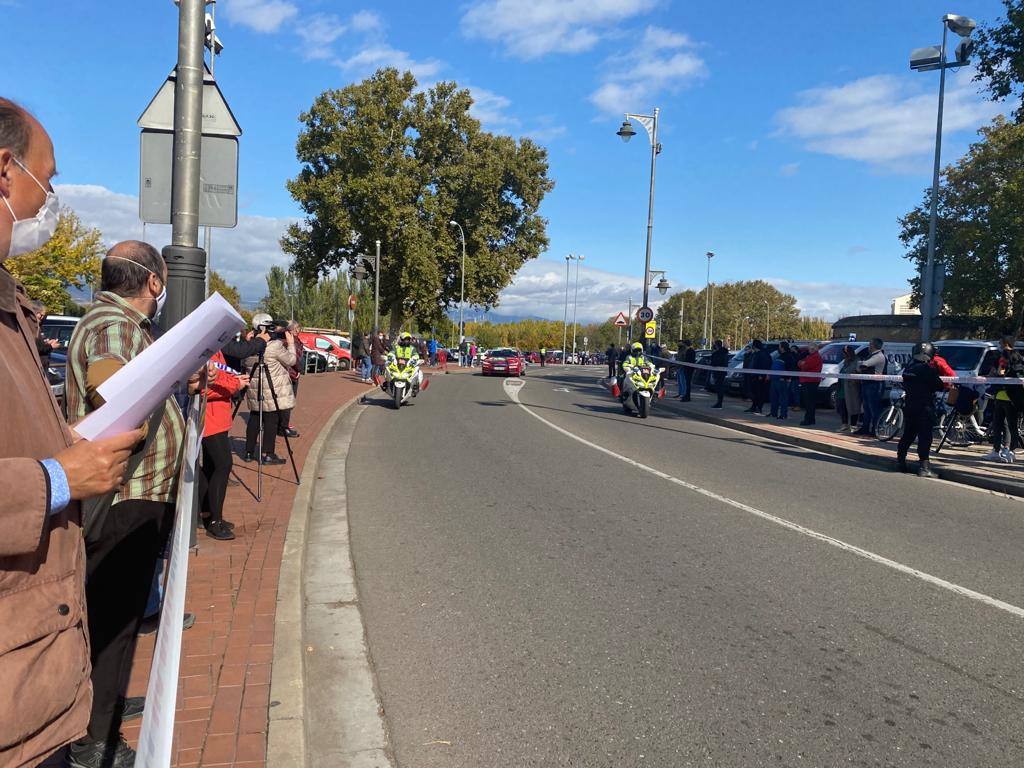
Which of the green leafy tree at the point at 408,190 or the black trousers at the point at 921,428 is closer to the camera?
the black trousers at the point at 921,428

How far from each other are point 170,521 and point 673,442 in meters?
11.4

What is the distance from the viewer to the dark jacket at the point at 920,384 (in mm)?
11086

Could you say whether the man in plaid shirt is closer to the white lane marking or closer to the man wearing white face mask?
the man wearing white face mask

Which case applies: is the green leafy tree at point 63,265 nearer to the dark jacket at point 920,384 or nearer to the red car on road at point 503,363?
the red car on road at point 503,363

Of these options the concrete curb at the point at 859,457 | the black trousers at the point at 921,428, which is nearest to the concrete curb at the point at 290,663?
the black trousers at the point at 921,428

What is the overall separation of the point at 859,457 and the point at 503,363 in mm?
28825

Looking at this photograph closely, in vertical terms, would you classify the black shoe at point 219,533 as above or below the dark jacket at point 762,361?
below

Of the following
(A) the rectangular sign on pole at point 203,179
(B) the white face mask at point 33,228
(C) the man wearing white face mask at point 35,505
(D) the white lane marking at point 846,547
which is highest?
(A) the rectangular sign on pole at point 203,179

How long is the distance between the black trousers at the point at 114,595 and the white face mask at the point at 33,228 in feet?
4.94

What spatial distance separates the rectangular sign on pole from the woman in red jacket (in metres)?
1.09

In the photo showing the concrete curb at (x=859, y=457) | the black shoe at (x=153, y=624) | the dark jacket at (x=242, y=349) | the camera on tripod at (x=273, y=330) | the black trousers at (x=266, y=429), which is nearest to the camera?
the black shoe at (x=153, y=624)

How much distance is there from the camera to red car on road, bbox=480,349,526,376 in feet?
135

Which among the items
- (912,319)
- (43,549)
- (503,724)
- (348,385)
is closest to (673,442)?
(503,724)

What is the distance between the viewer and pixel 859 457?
12883 millimetres
